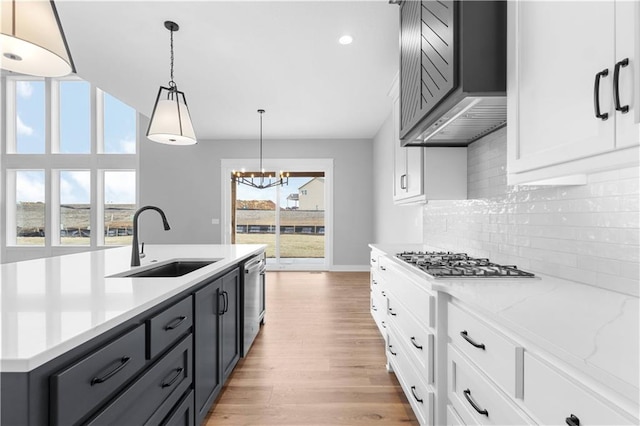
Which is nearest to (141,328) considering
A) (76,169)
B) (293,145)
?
(293,145)

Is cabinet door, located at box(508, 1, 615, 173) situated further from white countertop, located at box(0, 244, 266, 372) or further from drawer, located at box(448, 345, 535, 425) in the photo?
white countertop, located at box(0, 244, 266, 372)

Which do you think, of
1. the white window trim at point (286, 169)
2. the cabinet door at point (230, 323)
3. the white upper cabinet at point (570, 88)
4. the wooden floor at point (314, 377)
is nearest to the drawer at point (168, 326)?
the cabinet door at point (230, 323)

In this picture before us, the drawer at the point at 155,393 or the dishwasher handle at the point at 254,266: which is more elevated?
the dishwasher handle at the point at 254,266

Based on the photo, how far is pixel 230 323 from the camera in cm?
226

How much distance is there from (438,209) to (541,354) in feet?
7.37

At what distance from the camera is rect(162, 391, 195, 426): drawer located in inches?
53.7

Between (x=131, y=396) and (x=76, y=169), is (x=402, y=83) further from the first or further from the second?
(x=76, y=169)

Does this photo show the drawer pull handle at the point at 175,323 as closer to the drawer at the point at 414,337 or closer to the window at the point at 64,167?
the drawer at the point at 414,337

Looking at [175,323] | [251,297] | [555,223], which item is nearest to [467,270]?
[555,223]

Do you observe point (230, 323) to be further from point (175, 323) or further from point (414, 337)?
point (414, 337)

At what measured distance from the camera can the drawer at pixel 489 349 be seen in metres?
0.91

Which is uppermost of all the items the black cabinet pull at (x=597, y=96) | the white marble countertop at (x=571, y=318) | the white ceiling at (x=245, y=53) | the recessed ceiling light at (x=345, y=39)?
the white ceiling at (x=245, y=53)

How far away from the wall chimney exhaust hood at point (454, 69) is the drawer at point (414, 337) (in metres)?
1.08

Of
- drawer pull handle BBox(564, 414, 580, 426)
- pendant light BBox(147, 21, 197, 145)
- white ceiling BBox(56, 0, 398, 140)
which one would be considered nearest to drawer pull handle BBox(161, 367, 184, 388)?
drawer pull handle BBox(564, 414, 580, 426)
